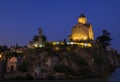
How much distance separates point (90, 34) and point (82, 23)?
13.1 ft

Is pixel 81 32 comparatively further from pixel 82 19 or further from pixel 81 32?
pixel 82 19

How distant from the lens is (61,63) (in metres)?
62.1

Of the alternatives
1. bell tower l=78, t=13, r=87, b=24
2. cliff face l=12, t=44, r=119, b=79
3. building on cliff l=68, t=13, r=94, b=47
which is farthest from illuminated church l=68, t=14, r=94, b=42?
cliff face l=12, t=44, r=119, b=79

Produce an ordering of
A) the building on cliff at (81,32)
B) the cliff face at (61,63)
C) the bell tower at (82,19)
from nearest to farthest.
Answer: the cliff face at (61,63)
the building on cliff at (81,32)
the bell tower at (82,19)

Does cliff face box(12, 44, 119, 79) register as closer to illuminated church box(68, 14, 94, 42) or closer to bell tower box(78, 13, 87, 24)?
illuminated church box(68, 14, 94, 42)

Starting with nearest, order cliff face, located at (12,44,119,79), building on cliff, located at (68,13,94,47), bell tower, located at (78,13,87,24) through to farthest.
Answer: cliff face, located at (12,44,119,79) < building on cliff, located at (68,13,94,47) < bell tower, located at (78,13,87,24)

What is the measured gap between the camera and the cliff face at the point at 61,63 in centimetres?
6134

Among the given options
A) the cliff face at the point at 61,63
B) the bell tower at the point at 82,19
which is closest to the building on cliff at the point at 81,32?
the bell tower at the point at 82,19

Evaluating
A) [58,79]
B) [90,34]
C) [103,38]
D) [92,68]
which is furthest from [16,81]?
[103,38]

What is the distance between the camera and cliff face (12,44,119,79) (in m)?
61.3

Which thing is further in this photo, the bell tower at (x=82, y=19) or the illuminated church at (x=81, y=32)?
the bell tower at (x=82, y=19)

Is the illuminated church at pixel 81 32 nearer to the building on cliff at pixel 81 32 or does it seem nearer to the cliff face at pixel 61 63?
the building on cliff at pixel 81 32

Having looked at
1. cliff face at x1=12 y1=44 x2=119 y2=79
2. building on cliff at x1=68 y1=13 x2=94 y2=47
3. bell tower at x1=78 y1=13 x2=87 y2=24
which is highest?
bell tower at x1=78 y1=13 x2=87 y2=24

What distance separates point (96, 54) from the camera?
6950cm
